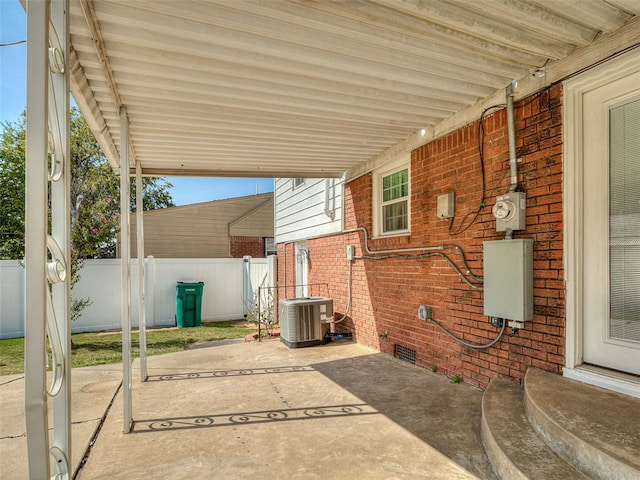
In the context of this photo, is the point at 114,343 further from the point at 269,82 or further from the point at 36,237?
the point at 36,237

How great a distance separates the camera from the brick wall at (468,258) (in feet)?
10.4

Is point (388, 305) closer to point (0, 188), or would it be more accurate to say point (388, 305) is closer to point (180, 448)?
point (180, 448)

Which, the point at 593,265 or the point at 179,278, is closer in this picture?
the point at 593,265

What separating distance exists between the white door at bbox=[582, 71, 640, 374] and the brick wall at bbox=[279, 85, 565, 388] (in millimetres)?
197

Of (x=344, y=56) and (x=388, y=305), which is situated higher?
(x=344, y=56)

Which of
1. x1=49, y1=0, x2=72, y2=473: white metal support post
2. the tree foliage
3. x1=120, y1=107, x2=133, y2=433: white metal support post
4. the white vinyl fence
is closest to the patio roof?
x1=49, y1=0, x2=72, y2=473: white metal support post

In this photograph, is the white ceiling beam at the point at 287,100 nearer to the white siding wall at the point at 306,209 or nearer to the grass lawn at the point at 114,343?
the white siding wall at the point at 306,209

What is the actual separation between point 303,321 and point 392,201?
246 centimetres

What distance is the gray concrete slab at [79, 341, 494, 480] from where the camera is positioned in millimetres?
2645

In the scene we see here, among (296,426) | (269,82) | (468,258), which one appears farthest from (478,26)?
(296,426)

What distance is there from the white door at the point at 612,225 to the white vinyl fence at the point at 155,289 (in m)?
7.91

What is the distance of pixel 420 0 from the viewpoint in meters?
2.29

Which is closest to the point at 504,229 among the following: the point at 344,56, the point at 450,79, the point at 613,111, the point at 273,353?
the point at 613,111

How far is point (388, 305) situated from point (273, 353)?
1.95 metres
